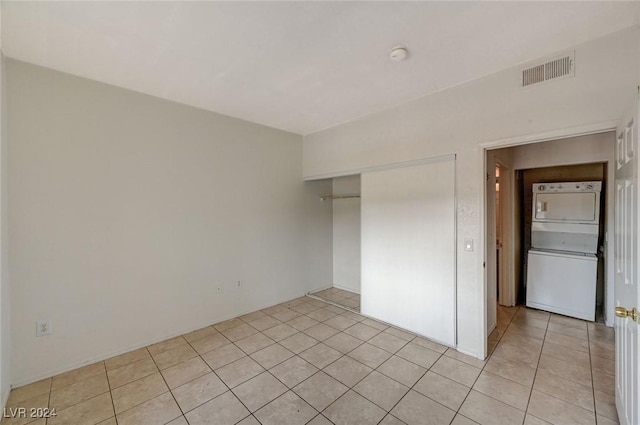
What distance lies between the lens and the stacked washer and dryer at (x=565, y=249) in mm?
3477

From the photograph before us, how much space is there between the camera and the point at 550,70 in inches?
86.6

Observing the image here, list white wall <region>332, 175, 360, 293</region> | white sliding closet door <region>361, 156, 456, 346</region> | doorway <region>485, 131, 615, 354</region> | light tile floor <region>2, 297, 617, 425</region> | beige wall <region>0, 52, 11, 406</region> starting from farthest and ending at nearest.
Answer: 1. white wall <region>332, 175, 360, 293</region>
2. doorway <region>485, 131, 615, 354</region>
3. white sliding closet door <region>361, 156, 456, 346</region>
4. beige wall <region>0, 52, 11, 406</region>
5. light tile floor <region>2, 297, 617, 425</region>

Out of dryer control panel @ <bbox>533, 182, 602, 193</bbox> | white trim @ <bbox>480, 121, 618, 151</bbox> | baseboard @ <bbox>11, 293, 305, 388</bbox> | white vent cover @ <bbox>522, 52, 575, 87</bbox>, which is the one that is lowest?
baseboard @ <bbox>11, 293, 305, 388</bbox>

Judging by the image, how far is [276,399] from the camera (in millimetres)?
2111

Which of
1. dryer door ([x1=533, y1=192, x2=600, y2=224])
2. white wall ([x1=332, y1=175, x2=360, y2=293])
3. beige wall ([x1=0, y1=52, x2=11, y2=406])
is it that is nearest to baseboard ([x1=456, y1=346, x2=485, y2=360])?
white wall ([x1=332, y1=175, x2=360, y2=293])

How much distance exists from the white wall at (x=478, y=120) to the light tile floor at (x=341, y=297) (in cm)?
171

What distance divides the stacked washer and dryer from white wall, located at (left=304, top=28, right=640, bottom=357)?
6.43ft

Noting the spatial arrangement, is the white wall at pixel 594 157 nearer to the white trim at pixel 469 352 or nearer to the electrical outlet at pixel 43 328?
the white trim at pixel 469 352

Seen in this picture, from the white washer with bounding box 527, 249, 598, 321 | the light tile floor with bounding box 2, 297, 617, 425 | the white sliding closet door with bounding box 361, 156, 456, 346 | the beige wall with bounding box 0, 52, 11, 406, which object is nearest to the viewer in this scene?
the light tile floor with bounding box 2, 297, 617, 425

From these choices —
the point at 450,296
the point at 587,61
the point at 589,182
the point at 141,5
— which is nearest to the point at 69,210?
the point at 141,5

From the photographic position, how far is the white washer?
3.43 m

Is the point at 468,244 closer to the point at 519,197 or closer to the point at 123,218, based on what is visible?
the point at 519,197

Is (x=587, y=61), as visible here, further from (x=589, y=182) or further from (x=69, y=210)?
(x=69, y=210)

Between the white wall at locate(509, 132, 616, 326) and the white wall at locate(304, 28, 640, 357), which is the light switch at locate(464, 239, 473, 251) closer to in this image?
the white wall at locate(304, 28, 640, 357)
